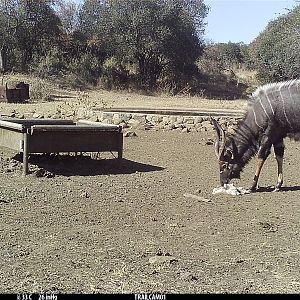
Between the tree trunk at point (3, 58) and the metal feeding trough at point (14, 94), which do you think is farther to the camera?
the tree trunk at point (3, 58)

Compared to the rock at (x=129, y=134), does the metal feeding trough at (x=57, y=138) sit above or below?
above

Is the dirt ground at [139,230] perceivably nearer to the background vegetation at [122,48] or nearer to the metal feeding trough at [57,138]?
the metal feeding trough at [57,138]

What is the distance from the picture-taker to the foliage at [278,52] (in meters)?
30.8

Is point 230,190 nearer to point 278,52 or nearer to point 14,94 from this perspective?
point 14,94

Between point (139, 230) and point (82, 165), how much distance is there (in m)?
5.07

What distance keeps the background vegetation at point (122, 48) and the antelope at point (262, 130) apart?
29230 mm

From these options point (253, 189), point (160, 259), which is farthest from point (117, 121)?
point (160, 259)

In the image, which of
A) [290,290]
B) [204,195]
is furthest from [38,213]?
[290,290]

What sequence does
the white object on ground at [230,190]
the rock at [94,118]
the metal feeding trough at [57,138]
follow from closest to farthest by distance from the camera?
the white object on ground at [230,190] → the metal feeding trough at [57,138] → the rock at [94,118]

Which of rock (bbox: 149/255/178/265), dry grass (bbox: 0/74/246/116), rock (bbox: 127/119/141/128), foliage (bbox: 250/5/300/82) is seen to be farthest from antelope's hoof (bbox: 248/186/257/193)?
foliage (bbox: 250/5/300/82)

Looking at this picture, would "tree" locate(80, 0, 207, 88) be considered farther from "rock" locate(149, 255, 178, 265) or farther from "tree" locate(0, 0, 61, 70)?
"rock" locate(149, 255, 178, 265)

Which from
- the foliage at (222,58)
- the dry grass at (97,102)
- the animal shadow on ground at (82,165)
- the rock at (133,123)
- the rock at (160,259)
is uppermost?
the foliage at (222,58)

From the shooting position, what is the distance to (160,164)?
13.4 m

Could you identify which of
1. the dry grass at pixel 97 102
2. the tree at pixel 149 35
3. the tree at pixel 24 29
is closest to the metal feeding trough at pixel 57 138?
the dry grass at pixel 97 102
